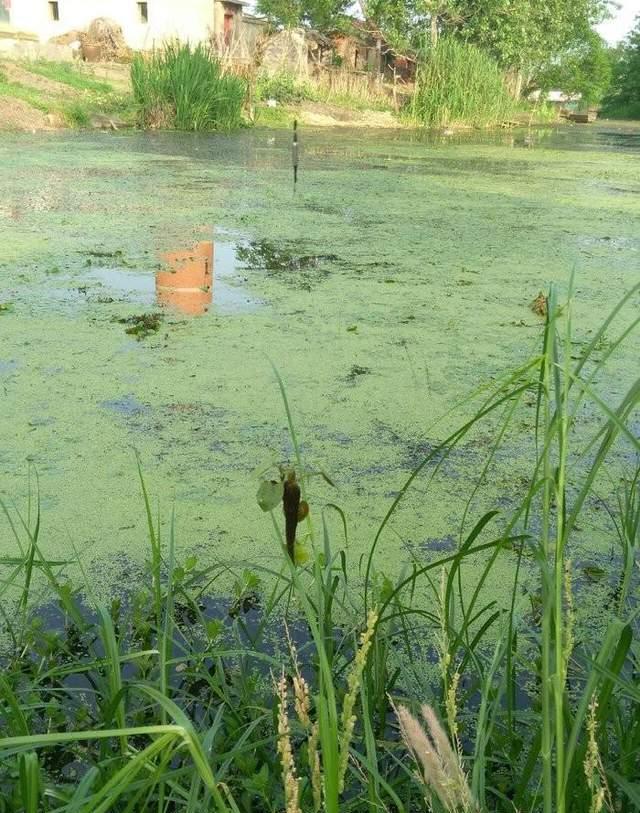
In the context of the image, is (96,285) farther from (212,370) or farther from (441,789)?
(441,789)

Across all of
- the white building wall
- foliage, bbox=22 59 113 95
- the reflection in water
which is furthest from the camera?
the white building wall

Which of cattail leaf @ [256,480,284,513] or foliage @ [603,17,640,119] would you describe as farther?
foliage @ [603,17,640,119]

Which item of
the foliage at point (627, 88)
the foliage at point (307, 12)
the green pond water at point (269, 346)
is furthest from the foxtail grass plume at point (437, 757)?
the foliage at point (627, 88)

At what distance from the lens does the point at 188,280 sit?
3.08m

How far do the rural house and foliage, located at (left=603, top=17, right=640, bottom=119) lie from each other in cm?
1292

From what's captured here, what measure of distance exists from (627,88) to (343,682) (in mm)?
27650

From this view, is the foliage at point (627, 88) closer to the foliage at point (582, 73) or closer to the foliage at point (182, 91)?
the foliage at point (582, 73)

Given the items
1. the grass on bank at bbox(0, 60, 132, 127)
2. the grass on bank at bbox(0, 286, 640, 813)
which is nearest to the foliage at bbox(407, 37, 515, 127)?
the grass on bank at bbox(0, 60, 132, 127)

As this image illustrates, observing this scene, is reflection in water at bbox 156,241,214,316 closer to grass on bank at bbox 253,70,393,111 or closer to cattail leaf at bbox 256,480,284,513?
cattail leaf at bbox 256,480,284,513

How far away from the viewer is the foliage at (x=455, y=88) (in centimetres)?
1077

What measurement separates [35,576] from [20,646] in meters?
0.21

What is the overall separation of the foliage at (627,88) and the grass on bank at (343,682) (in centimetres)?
2566

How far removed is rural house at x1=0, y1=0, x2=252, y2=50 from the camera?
1647 centimetres

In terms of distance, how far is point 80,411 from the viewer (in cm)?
191
